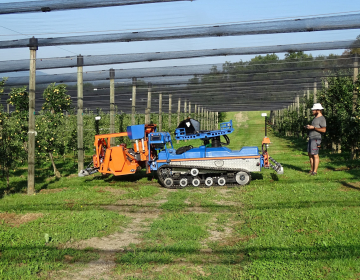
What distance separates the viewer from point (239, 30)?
9.23 meters

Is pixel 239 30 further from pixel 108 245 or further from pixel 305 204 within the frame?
pixel 108 245

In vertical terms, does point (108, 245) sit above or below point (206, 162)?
below

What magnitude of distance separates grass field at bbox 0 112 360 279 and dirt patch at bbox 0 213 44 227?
0.02 m

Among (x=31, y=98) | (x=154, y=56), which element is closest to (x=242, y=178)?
(x=154, y=56)

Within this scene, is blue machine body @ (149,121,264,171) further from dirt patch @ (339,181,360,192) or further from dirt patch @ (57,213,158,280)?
dirt patch @ (57,213,158,280)

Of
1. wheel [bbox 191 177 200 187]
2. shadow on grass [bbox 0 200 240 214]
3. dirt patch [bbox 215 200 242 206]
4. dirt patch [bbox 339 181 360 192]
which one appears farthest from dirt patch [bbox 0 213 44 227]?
dirt patch [bbox 339 181 360 192]

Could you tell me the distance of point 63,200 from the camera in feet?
32.4

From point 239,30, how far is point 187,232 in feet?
16.4

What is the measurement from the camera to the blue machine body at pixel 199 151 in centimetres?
1116

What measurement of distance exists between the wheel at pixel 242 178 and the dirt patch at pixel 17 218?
18.0 feet

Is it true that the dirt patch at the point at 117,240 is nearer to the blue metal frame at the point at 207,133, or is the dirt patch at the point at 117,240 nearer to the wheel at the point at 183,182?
the wheel at the point at 183,182

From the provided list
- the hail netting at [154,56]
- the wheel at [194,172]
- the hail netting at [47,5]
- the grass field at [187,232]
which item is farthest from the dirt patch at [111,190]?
the hail netting at [47,5]

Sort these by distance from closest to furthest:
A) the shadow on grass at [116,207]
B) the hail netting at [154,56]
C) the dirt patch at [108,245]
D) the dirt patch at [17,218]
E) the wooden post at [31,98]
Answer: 1. the dirt patch at [108,245]
2. the dirt patch at [17,218]
3. the shadow on grass at [116,207]
4. the wooden post at [31,98]
5. the hail netting at [154,56]

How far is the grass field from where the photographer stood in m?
5.23
